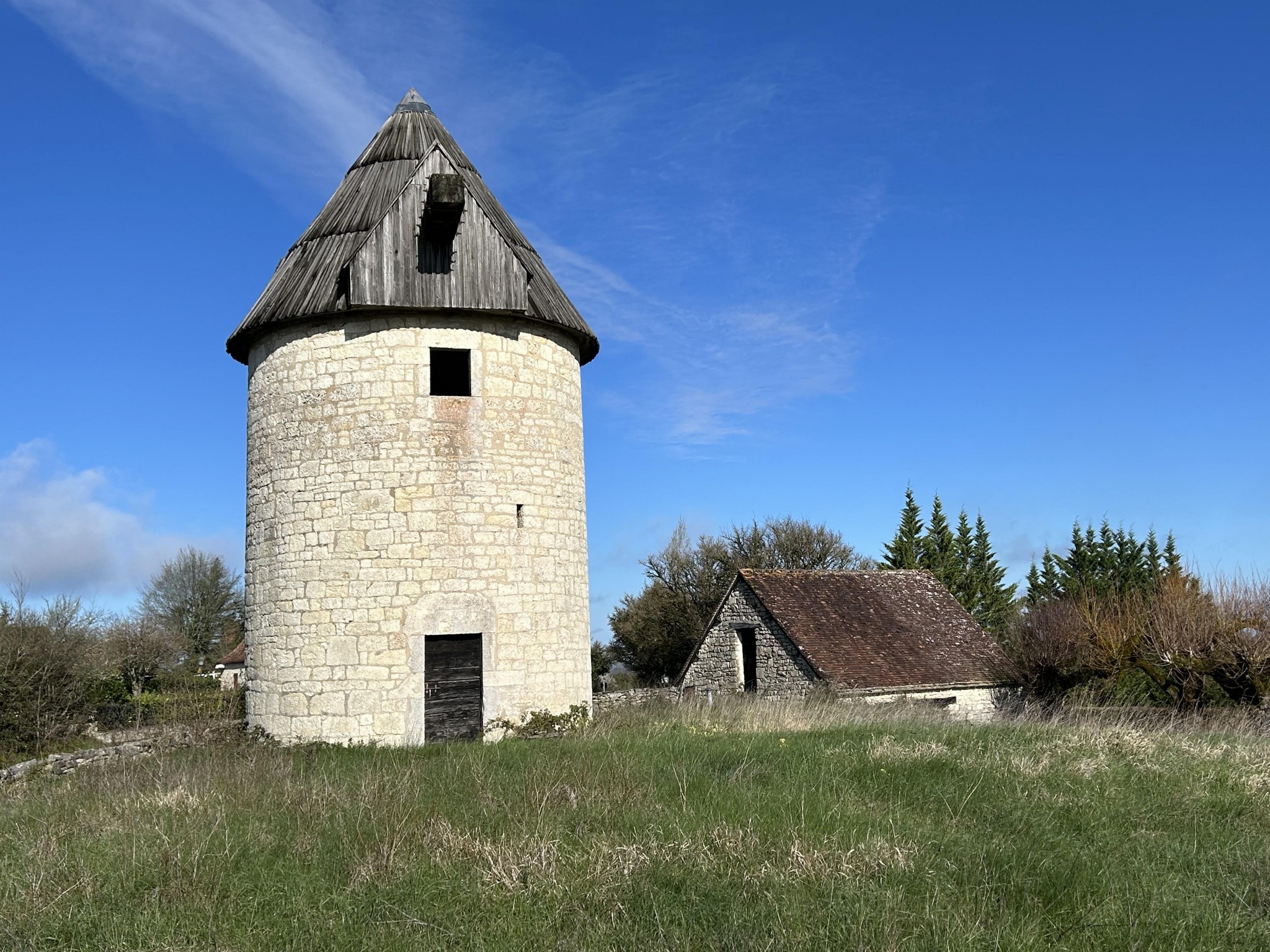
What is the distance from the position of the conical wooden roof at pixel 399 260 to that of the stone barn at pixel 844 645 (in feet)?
30.5

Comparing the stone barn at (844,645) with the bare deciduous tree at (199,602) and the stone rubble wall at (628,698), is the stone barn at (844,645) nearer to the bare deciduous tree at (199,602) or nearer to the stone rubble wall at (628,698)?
the stone rubble wall at (628,698)

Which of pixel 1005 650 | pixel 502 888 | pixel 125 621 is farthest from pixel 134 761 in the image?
pixel 125 621


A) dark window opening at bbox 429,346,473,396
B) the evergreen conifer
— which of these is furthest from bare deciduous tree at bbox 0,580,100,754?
the evergreen conifer

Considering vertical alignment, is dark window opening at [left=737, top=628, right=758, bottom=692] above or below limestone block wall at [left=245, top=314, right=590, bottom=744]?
below

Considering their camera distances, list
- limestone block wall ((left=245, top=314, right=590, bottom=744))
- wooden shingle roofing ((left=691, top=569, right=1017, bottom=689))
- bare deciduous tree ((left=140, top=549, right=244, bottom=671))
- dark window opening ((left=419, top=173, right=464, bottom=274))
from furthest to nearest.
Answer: bare deciduous tree ((left=140, top=549, right=244, bottom=671)), wooden shingle roofing ((left=691, top=569, right=1017, bottom=689)), dark window opening ((left=419, top=173, right=464, bottom=274)), limestone block wall ((left=245, top=314, right=590, bottom=744))

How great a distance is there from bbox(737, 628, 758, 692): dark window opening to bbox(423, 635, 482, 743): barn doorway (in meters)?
10.8

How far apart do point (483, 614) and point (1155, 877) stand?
8.59 meters

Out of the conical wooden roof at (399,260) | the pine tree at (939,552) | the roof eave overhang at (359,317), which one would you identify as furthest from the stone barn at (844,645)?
the pine tree at (939,552)

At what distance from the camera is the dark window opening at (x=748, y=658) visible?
2253cm

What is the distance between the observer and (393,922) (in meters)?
5.50

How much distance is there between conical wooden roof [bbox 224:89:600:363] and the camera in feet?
43.1

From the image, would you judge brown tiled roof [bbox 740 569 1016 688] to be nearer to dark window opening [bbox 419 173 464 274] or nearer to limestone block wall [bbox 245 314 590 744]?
limestone block wall [bbox 245 314 590 744]

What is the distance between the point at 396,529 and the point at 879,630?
13690 mm

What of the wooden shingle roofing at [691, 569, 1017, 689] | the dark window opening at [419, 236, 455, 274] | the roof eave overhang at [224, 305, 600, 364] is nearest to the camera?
the roof eave overhang at [224, 305, 600, 364]
